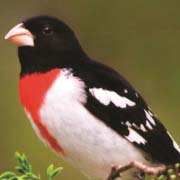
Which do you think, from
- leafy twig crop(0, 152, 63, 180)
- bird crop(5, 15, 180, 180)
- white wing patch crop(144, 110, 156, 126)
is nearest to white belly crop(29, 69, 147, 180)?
bird crop(5, 15, 180, 180)

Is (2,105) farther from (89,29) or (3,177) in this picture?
(3,177)

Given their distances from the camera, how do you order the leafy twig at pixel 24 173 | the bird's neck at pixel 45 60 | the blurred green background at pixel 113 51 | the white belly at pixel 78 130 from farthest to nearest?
the blurred green background at pixel 113 51 < the bird's neck at pixel 45 60 < the white belly at pixel 78 130 < the leafy twig at pixel 24 173

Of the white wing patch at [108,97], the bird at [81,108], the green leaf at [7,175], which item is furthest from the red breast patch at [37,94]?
the green leaf at [7,175]

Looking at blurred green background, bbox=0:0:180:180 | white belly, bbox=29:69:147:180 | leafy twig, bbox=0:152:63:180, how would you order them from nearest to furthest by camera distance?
leafy twig, bbox=0:152:63:180
white belly, bbox=29:69:147:180
blurred green background, bbox=0:0:180:180

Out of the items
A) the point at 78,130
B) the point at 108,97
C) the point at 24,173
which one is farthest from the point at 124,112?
the point at 24,173

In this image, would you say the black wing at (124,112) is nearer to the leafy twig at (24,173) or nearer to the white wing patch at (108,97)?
the white wing patch at (108,97)

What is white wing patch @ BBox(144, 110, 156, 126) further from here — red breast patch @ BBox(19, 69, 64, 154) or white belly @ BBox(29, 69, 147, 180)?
red breast patch @ BBox(19, 69, 64, 154)

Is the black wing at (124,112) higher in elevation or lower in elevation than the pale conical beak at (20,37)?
lower

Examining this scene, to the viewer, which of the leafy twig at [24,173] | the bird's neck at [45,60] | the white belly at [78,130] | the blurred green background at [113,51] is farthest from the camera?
the blurred green background at [113,51]
